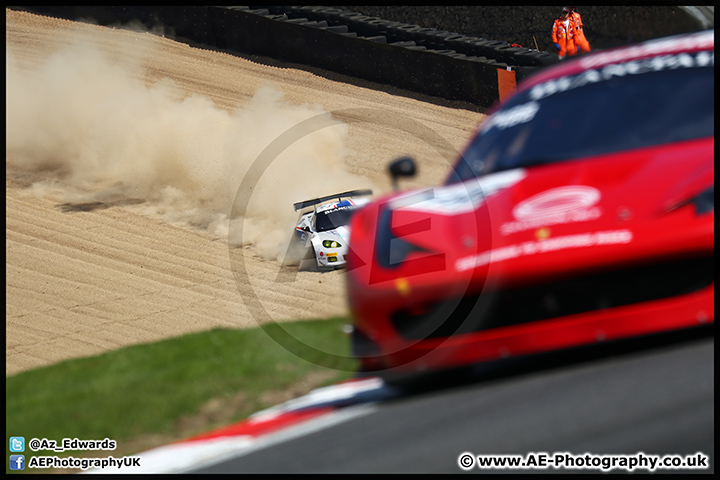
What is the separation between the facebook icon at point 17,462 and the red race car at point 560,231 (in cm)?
193

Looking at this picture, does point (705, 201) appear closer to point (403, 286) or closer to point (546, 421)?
point (546, 421)


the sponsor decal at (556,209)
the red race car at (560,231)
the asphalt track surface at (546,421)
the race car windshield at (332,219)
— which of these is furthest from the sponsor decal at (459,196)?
the race car windshield at (332,219)

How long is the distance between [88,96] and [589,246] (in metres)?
17.1

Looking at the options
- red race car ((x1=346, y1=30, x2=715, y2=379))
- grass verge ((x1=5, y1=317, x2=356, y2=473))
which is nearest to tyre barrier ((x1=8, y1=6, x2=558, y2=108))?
grass verge ((x1=5, y1=317, x2=356, y2=473))

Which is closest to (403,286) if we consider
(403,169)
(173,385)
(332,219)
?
(403,169)

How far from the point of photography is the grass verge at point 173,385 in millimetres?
4344

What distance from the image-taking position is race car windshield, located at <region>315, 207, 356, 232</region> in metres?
11.1

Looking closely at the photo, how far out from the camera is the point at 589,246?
300 centimetres

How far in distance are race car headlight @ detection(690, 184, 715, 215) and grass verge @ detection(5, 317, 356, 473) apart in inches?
83.3

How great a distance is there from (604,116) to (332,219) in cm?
754

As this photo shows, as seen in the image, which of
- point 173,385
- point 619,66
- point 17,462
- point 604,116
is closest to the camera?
point 604,116

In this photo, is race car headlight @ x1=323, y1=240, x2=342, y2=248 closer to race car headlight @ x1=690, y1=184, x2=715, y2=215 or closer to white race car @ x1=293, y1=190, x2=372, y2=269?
white race car @ x1=293, y1=190, x2=372, y2=269

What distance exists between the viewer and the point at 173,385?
484 centimetres

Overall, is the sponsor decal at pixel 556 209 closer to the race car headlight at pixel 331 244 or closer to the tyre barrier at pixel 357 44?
the race car headlight at pixel 331 244
